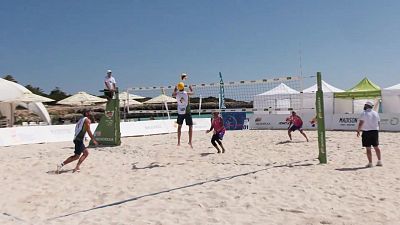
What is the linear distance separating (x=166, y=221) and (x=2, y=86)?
21.2 m

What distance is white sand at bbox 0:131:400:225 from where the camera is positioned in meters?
4.43

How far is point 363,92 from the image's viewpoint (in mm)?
18297

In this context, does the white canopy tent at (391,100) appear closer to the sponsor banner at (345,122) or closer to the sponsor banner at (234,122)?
the sponsor banner at (345,122)

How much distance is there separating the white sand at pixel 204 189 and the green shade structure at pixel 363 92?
10066 mm

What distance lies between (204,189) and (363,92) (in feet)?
48.2

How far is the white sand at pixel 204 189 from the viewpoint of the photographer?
443 cm

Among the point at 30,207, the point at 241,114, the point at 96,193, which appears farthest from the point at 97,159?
the point at 241,114

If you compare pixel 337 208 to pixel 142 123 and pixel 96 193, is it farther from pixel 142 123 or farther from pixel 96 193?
pixel 142 123

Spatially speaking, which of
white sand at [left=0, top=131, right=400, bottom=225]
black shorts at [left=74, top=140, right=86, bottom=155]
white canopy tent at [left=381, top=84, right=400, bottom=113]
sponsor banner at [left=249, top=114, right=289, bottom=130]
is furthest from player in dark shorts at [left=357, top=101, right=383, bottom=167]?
white canopy tent at [left=381, top=84, right=400, bottom=113]

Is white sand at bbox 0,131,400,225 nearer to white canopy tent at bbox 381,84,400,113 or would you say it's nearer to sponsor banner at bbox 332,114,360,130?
sponsor banner at bbox 332,114,360,130

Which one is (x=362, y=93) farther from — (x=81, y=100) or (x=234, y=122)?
(x=81, y=100)

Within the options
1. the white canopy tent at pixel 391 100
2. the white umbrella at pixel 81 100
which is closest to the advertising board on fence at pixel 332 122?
the white canopy tent at pixel 391 100

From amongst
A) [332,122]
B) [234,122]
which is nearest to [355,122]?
[332,122]

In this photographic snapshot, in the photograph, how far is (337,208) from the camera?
460 cm
